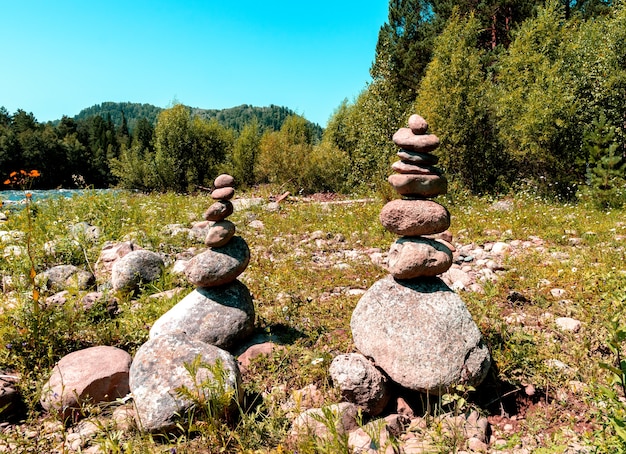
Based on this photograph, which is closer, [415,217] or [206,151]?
[415,217]

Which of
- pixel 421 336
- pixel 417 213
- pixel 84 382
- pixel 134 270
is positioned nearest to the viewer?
pixel 421 336

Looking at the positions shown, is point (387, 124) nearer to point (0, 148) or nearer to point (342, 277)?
point (342, 277)

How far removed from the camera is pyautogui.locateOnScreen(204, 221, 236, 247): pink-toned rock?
4645 millimetres

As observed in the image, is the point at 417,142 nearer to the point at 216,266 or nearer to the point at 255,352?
the point at 216,266

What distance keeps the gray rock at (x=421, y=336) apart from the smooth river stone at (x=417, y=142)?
142 centimetres

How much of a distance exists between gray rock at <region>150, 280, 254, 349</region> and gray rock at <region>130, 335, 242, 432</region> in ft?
1.95

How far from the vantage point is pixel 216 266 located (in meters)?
4.55

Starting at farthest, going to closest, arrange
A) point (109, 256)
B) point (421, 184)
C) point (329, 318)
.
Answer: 1. point (109, 256)
2. point (329, 318)
3. point (421, 184)

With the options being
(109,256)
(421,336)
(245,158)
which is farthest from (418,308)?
(245,158)

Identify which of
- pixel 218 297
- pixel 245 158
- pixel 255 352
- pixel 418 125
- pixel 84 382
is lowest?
pixel 255 352

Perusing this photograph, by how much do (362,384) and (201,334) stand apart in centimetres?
188

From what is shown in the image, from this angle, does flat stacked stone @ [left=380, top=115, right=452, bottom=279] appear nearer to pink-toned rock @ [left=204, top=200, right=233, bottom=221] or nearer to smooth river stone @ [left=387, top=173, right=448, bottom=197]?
smooth river stone @ [left=387, top=173, right=448, bottom=197]

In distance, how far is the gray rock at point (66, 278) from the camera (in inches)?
239

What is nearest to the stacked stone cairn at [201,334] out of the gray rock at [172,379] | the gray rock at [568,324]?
the gray rock at [172,379]
